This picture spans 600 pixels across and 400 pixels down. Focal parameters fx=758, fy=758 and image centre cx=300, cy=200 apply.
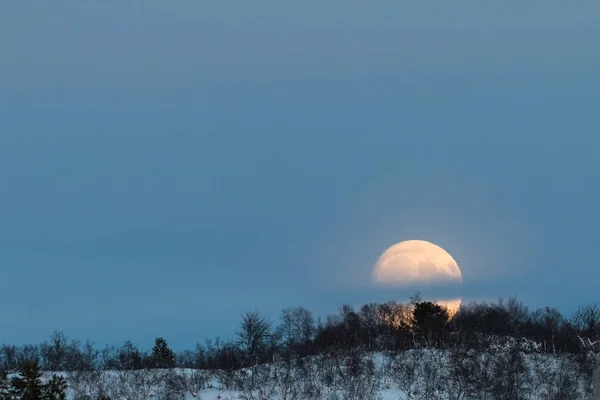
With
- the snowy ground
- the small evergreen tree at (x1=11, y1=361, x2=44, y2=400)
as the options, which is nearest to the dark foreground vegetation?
the snowy ground

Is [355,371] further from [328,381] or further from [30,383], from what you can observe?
[30,383]

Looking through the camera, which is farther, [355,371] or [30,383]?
[355,371]

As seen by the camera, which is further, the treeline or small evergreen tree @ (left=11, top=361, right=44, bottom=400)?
the treeline

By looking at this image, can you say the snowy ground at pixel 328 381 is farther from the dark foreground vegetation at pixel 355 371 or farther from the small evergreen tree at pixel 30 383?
the small evergreen tree at pixel 30 383

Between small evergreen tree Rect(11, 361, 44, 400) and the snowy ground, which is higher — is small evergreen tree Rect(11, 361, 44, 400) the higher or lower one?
the lower one

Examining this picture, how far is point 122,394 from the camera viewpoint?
3550 cm

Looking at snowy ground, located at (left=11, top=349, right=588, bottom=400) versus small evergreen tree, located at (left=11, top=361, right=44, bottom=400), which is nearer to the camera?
small evergreen tree, located at (left=11, top=361, right=44, bottom=400)

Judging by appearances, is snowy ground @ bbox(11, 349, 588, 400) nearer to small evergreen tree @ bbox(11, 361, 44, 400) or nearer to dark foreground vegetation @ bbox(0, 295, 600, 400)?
dark foreground vegetation @ bbox(0, 295, 600, 400)

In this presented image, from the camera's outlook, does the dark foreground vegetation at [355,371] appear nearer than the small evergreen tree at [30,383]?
No

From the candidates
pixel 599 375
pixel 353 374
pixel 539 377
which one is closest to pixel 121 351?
pixel 353 374

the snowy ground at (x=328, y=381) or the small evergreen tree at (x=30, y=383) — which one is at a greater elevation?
the snowy ground at (x=328, y=381)

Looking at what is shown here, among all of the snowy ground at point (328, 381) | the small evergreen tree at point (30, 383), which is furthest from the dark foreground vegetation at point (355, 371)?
the small evergreen tree at point (30, 383)

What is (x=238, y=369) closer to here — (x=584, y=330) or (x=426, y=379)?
(x=426, y=379)

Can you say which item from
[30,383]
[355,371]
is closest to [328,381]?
[355,371]
